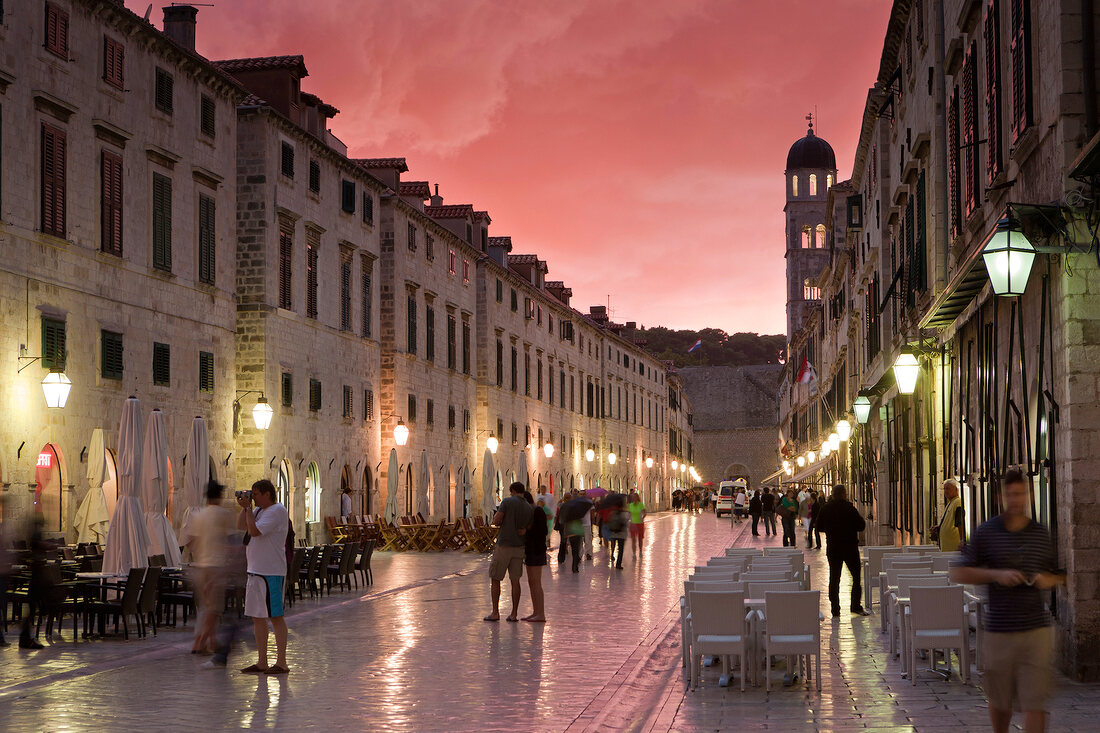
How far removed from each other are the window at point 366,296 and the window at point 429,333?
5.05 meters

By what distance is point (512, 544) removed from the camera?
62.4 ft

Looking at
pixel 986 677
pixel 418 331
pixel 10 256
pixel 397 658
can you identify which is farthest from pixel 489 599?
pixel 418 331

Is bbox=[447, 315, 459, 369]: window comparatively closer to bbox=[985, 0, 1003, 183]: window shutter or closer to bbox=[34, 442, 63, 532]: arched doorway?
bbox=[34, 442, 63, 532]: arched doorway

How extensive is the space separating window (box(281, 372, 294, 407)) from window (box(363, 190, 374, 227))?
7.85m

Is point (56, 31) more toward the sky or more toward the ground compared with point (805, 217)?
more toward the ground

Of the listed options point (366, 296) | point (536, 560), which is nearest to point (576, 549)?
point (536, 560)

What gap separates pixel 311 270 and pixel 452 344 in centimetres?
1388

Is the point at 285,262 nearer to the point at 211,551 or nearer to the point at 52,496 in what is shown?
the point at 52,496

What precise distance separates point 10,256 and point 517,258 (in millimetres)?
44111

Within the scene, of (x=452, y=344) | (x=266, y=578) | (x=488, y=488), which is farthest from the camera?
(x=452, y=344)

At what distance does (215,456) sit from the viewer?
31.3 metres

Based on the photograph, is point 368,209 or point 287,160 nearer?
point 287,160

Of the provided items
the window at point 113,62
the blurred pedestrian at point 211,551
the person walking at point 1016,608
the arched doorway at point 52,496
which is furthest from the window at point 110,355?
the person walking at point 1016,608

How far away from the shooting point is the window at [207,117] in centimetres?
3081
